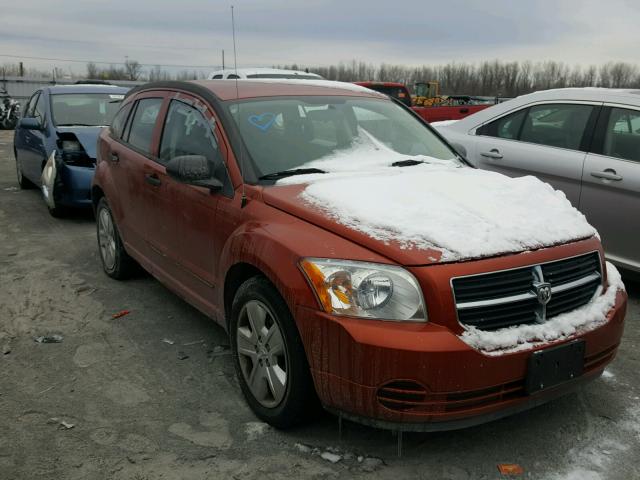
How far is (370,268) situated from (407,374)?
0.44 m

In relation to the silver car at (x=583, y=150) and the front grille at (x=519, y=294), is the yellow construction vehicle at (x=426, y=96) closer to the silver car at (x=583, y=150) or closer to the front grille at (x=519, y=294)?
the silver car at (x=583, y=150)

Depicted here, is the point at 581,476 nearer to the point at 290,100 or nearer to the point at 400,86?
the point at 290,100

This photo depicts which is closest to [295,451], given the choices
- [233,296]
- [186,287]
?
[233,296]

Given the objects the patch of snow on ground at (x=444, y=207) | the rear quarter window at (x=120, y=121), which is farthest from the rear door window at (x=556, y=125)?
the rear quarter window at (x=120, y=121)

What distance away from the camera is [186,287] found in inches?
157

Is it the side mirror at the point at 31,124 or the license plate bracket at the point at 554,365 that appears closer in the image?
the license plate bracket at the point at 554,365

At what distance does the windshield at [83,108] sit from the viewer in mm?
8492

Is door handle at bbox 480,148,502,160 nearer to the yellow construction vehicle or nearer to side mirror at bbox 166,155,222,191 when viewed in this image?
side mirror at bbox 166,155,222,191

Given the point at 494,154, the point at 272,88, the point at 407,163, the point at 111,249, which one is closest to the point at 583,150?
the point at 494,154

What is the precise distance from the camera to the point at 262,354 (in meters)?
3.04

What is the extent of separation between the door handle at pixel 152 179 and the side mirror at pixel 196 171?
2.32ft

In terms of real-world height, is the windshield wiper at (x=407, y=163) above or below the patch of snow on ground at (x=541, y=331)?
above

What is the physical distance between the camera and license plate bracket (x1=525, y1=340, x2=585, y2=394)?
8.58 ft

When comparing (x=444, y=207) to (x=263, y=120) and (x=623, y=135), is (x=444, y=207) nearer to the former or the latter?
(x=263, y=120)
